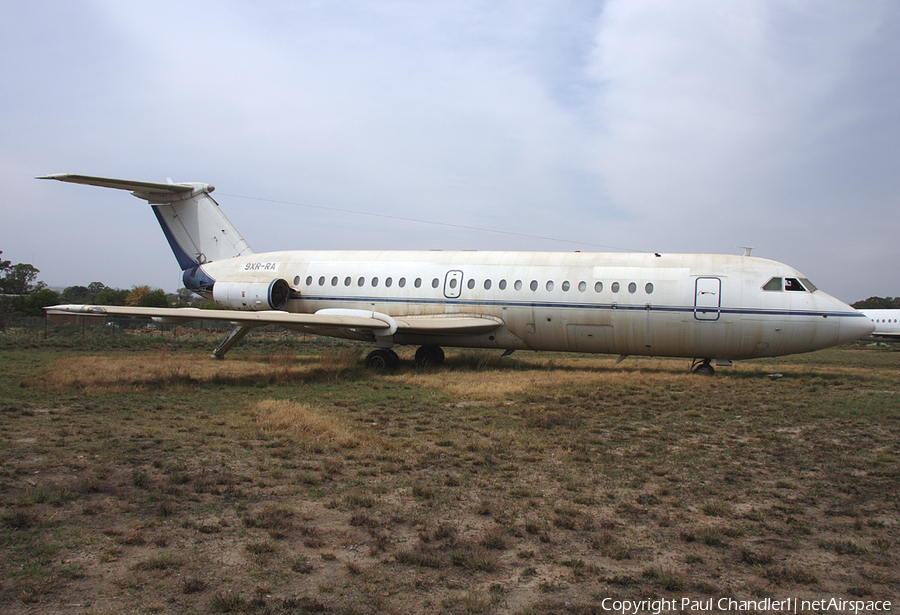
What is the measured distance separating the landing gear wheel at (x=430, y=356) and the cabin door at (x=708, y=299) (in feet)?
25.7

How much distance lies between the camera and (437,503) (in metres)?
5.52

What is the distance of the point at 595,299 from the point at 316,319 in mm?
7500

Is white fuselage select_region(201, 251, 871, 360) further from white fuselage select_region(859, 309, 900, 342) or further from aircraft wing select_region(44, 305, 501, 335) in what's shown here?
white fuselage select_region(859, 309, 900, 342)

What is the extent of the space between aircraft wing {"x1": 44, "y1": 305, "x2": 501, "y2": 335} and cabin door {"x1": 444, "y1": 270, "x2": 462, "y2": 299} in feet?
2.34

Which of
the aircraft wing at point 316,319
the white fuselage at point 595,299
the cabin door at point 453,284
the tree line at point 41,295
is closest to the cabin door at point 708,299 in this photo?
the white fuselage at point 595,299

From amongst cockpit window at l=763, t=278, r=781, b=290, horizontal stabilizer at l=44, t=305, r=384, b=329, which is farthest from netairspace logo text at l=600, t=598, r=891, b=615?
cockpit window at l=763, t=278, r=781, b=290

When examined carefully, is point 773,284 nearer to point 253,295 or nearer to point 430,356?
point 430,356

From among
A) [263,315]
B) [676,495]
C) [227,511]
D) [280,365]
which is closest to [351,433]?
[227,511]

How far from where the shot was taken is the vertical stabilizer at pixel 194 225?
2028cm

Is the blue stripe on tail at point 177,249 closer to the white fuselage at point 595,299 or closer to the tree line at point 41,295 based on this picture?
the white fuselage at point 595,299

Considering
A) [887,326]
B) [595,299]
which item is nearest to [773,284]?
[595,299]

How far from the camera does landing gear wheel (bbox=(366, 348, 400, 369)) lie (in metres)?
16.8

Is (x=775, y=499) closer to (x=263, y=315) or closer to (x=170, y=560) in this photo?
(x=170, y=560)

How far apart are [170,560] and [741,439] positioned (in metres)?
7.52
